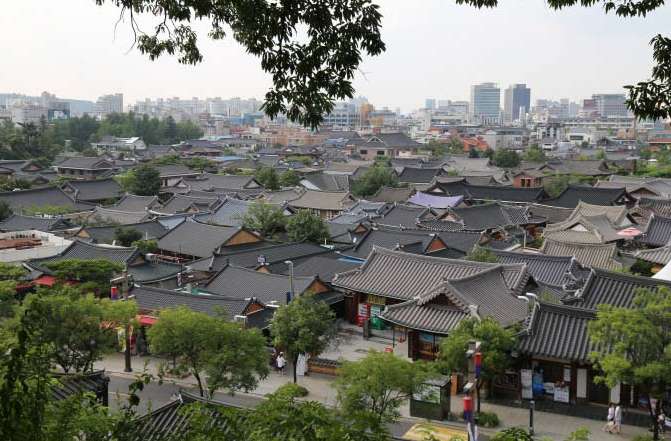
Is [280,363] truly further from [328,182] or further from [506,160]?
[506,160]

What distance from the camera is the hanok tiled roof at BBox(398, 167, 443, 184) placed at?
67500mm

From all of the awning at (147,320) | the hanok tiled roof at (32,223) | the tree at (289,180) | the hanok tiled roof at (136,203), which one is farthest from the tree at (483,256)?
the tree at (289,180)

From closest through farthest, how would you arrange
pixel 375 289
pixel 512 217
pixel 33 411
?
pixel 33 411
pixel 375 289
pixel 512 217

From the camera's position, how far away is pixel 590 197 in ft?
172

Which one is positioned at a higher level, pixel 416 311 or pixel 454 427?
pixel 416 311

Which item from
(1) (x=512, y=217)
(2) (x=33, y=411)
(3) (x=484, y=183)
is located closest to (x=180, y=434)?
(2) (x=33, y=411)

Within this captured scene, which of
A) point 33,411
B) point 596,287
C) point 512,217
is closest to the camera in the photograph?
point 33,411

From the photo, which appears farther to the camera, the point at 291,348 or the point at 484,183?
the point at 484,183

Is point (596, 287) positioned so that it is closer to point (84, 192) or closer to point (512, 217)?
point (512, 217)

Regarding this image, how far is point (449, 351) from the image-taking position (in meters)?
17.4

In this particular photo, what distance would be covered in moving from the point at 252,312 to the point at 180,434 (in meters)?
16.0

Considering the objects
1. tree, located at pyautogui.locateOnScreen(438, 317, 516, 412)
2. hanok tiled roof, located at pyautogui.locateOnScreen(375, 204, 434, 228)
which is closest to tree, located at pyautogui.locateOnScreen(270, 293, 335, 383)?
tree, located at pyautogui.locateOnScreen(438, 317, 516, 412)

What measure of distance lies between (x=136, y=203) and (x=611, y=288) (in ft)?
123

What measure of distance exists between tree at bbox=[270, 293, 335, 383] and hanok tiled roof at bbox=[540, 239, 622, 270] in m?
15.1
